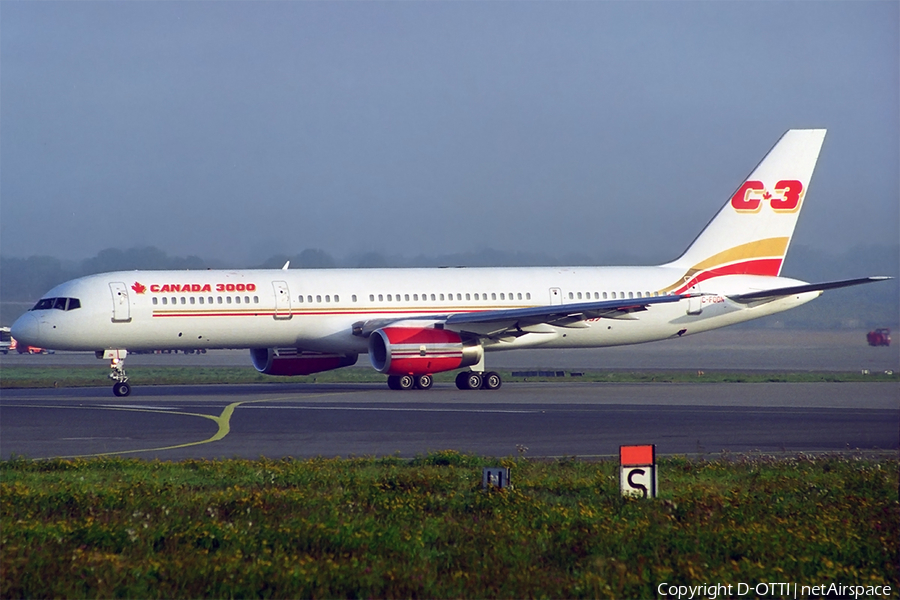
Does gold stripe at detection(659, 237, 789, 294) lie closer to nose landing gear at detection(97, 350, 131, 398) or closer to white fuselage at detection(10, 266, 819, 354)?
white fuselage at detection(10, 266, 819, 354)

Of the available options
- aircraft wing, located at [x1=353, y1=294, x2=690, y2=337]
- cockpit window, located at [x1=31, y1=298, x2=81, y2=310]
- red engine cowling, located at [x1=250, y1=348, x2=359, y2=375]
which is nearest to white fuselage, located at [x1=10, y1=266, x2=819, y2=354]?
cockpit window, located at [x1=31, y1=298, x2=81, y2=310]

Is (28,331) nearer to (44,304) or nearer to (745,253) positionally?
(44,304)

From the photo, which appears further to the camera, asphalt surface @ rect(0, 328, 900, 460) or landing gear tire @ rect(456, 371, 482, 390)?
landing gear tire @ rect(456, 371, 482, 390)

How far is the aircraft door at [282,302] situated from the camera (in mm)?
32594

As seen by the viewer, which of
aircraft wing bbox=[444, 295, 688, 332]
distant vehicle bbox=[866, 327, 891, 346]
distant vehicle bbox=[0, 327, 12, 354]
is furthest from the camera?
distant vehicle bbox=[0, 327, 12, 354]

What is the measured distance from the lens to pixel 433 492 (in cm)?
1195

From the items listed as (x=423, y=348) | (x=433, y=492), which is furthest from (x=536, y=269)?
(x=433, y=492)

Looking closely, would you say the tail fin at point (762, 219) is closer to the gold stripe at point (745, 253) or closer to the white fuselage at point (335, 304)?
the gold stripe at point (745, 253)

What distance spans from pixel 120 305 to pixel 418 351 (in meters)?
9.07

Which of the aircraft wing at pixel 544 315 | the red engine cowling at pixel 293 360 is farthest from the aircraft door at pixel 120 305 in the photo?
the aircraft wing at pixel 544 315

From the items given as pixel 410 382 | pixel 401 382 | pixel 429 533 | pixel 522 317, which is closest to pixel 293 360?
pixel 401 382

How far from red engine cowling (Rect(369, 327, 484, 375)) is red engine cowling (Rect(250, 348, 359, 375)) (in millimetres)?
3427

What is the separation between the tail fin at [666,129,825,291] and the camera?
3812cm

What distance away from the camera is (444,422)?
72.6 ft
